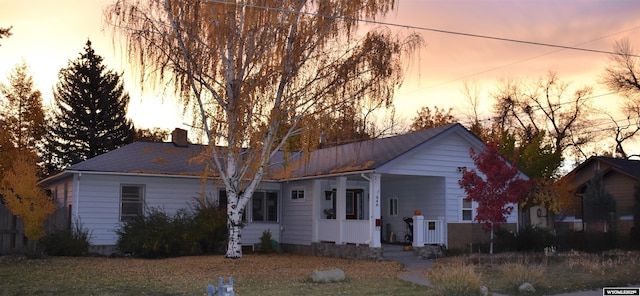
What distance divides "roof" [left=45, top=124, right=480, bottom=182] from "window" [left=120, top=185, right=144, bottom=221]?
2.82 ft

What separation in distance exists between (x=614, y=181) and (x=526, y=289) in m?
26.5

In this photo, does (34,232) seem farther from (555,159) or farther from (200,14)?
(555,159)

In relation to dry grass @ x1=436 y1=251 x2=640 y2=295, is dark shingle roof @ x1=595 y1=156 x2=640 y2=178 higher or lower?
higher

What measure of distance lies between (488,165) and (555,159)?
71.1ft

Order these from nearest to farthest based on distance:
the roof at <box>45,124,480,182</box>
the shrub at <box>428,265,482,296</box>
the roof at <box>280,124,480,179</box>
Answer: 1. the shrub at <box>428,265,482,296</box>
2. the roof at <box>280,124,480,179</box>
3. the roof at <box>45,124,480,182</box>

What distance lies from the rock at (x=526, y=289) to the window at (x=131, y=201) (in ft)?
52.8

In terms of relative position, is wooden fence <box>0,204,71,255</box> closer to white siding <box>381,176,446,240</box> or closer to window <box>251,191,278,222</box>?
window <box>251,191,278,222</box>

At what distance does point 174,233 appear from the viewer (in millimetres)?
24031

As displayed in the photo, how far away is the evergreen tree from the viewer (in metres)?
46.2

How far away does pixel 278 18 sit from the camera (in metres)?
20.0

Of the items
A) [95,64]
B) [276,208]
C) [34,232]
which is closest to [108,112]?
Answer: [95,64]

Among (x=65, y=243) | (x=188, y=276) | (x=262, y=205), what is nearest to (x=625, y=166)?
(x=262, y=205)

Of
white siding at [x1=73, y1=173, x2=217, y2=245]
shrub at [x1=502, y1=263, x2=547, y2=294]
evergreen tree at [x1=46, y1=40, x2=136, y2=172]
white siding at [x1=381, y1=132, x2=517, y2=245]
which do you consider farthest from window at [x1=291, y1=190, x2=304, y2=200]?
evergreen tree at [x1=46, y1=40, x2=136, y2=172]

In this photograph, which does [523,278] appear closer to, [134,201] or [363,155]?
[363,155]
